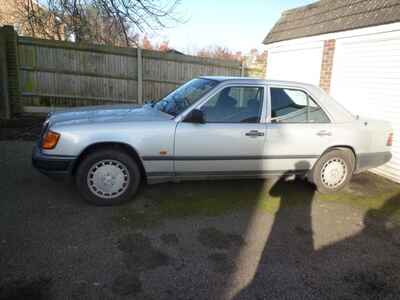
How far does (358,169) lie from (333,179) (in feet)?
1.46

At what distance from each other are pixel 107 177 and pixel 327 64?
224 inches

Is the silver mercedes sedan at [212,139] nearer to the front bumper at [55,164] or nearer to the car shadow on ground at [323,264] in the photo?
the front bumper at [55,164]

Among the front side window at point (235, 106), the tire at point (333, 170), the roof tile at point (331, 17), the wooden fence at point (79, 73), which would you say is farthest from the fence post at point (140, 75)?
the tire at point (333, 170)

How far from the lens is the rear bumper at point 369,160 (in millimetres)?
4824

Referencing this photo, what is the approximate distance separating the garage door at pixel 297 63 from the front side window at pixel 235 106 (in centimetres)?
386

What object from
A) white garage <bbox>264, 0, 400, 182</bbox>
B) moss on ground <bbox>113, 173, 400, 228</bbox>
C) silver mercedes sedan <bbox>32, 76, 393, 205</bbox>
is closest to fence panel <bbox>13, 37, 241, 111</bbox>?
white garage <bbox>264, 0, 400, 182</bbox>

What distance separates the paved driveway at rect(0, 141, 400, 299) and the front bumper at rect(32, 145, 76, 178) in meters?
0.48

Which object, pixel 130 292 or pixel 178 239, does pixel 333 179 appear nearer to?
pixel 178 239

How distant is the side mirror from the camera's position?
3.90 metres

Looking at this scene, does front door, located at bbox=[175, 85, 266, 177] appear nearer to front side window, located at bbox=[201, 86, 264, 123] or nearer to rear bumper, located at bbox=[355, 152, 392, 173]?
front side window, located at bbox=[201, 86, 264, 123]

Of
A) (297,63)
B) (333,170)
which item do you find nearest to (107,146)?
(333,170)

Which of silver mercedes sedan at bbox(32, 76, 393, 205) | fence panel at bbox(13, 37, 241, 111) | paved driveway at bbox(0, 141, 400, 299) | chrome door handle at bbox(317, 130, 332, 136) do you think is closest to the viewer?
paved driveway at bbox(0, 141, 400, 299)

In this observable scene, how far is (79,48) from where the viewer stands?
9.36 meters

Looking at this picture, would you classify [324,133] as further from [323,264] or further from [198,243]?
[198,243]
